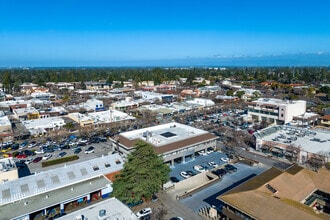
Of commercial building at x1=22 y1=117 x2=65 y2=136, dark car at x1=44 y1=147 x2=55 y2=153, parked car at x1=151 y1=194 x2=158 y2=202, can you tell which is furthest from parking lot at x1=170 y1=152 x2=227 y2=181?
commercial building at x1=22 y1=117 x2=65 y2=136

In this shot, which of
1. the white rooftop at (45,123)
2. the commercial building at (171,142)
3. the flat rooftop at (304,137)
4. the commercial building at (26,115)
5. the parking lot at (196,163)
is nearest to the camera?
the parking lot at (196,163)

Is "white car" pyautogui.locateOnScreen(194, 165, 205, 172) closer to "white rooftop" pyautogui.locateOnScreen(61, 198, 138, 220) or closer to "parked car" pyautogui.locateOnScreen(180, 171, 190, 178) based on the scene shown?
"parked car" pyautogui.locateOnScreen(180, 171, 190, 178)

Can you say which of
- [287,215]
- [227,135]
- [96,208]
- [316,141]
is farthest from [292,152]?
[96,208]

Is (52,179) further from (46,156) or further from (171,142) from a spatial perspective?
(171,142)

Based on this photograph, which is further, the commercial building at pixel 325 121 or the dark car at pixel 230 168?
the commercial building at pixel 325 121

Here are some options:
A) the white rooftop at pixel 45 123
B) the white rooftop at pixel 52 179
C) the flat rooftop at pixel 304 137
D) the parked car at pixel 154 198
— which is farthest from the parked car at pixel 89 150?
the flat rooftop at pixel 304 137

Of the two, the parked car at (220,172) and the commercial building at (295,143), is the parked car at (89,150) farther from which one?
the commercial building at (295,143)
